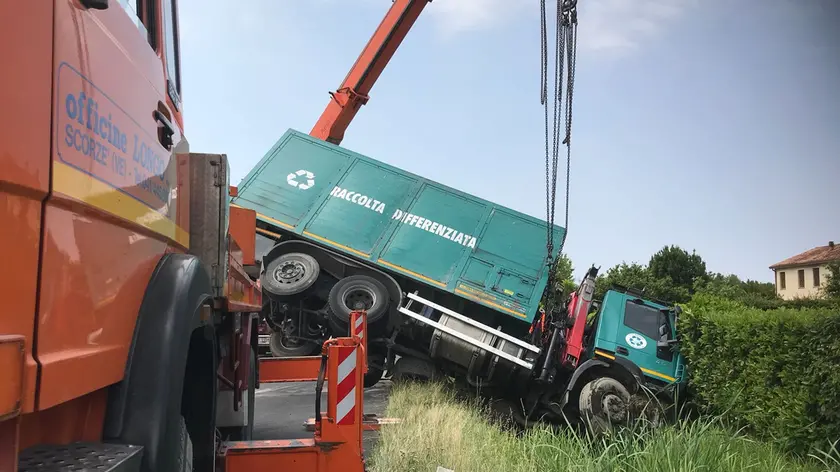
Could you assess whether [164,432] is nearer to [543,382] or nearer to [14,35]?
[14,35]

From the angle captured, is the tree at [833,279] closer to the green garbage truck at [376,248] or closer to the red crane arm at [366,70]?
the green garbage truck at [376,248]

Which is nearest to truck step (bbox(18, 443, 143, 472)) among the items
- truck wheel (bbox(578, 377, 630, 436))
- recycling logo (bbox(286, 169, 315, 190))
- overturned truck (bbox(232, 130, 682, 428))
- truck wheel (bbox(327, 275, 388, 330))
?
truck wheel (bbox(578, 377, 630, 436))

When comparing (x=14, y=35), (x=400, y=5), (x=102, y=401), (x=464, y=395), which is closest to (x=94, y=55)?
(x=14, y=35)

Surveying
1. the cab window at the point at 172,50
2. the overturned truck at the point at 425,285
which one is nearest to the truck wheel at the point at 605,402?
the overturned truck at the point at 425,285

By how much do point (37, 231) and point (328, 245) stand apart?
9.27 meters

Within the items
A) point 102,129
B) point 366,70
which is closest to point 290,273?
point 366,70

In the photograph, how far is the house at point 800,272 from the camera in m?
36.8

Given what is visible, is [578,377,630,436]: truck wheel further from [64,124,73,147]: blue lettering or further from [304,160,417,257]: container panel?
[64,124,73,147]: blue lettering

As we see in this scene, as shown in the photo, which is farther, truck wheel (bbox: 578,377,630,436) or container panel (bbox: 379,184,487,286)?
container panel (bbox: 379,184,487,286)

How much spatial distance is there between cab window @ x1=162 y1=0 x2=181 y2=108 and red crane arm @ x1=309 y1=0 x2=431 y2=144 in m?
9.50

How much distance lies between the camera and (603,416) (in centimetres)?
889

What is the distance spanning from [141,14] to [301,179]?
867cm

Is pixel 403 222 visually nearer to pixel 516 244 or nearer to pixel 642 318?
pixel 516 244

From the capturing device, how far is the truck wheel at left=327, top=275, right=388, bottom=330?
10164 mm
